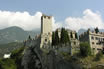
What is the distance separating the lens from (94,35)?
75062 mm

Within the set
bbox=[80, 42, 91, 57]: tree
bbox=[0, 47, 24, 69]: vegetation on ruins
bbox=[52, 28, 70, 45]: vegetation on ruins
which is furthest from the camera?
bbox=[0, 47, 24, 69]: vegetation on ruins

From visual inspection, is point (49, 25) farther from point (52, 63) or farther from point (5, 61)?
point (5, 61)

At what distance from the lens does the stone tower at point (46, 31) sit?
272ft

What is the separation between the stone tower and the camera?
83.0 m

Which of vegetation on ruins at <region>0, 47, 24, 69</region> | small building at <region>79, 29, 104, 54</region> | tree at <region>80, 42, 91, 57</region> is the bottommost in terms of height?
vegetation on ruins at <region>0, 47, 24, 69</region>

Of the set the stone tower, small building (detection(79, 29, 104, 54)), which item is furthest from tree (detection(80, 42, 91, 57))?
the stone tower

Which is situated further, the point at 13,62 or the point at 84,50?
the point at 13,62

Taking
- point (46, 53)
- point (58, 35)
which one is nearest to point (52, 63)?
point (46, 53)

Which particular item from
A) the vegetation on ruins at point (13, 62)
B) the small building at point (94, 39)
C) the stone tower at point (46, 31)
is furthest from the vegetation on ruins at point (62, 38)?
the vegetation on ruins at point (13, 62)

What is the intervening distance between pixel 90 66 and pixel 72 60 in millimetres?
7720

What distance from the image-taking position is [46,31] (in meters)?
89.1

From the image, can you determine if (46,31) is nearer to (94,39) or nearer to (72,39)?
(72,39)

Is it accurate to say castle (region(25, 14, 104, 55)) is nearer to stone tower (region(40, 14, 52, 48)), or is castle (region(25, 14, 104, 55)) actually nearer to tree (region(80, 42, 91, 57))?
stone tower (region(40, 14, 52, 48))

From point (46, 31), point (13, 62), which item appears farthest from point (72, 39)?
point (13, 62)
